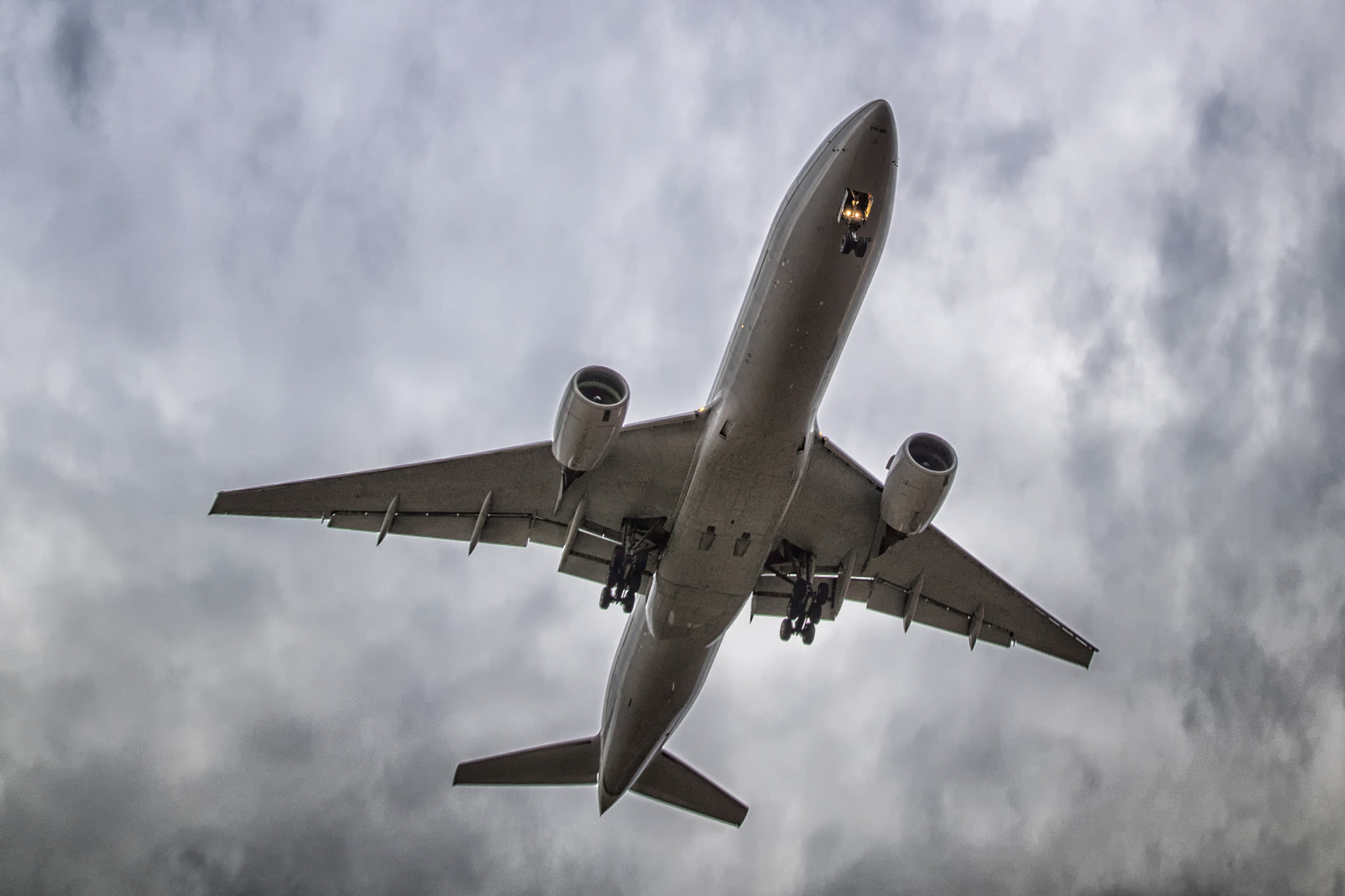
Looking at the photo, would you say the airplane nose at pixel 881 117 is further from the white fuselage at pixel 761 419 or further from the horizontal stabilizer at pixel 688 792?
the horizontal stabilizer at pixel 688 792

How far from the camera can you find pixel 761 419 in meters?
16.4

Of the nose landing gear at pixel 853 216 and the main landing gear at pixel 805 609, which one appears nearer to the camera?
the nose landing gear at pixel 853 216

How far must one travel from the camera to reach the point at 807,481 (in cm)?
1959

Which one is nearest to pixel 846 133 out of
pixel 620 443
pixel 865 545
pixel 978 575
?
pixel 620 443

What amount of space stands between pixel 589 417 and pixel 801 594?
7217mm

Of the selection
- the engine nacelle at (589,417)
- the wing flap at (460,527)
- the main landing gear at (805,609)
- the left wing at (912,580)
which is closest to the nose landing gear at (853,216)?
the engine nacelle at (589,417)

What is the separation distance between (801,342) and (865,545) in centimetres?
631

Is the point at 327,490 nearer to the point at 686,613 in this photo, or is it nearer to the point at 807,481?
the point at 686,613

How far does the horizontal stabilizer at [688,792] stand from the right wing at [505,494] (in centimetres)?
781

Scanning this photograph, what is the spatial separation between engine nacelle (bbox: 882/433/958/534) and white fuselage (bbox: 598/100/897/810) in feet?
6.01

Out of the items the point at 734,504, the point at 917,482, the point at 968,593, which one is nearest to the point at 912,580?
the point at 968,593

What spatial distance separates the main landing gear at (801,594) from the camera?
20531 mm

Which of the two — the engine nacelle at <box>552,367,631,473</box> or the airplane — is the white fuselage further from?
the engine nacelle at <box>552,367,631,473</box>

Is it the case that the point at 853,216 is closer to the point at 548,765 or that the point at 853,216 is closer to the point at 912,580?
the point at 912,580
